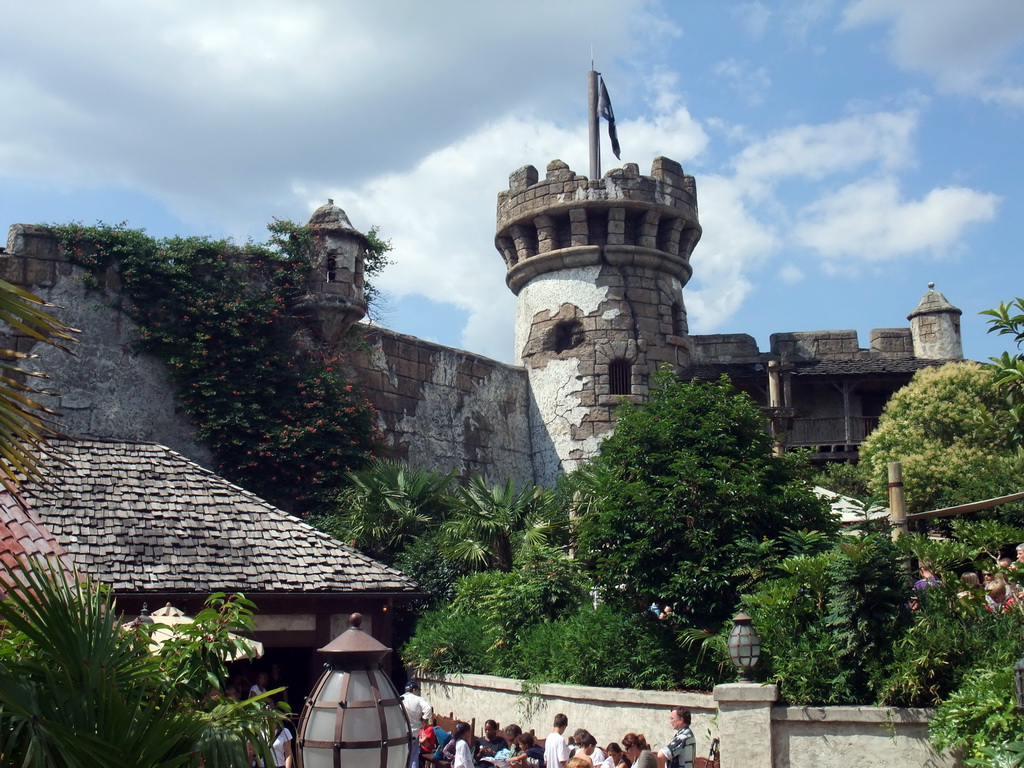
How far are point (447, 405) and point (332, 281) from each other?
3909 millimetres

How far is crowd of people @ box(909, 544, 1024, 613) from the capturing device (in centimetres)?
960

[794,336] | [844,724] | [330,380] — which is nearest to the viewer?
[844,724]

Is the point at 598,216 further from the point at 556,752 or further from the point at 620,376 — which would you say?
the point at 556,752

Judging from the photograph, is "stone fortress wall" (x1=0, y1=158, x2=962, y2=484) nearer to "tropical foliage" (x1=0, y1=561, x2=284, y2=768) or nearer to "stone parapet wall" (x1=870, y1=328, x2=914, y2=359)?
"stone parapet wall" (x1=870, y1=328, x2=914, y2=359)

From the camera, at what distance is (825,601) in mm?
10055

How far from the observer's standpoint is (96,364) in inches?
656

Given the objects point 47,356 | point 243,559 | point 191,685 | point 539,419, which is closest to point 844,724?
point 191,685

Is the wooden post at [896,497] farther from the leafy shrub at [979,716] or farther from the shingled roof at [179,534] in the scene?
the shingled roof at [179,534]

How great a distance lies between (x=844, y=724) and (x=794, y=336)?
16.5 metres

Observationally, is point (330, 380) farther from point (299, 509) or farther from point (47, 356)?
point (47, 356)

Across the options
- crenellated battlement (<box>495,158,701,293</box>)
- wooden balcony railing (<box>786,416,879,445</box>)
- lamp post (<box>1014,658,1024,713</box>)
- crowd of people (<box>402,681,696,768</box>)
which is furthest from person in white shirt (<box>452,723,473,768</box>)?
wooden balcony railing (<box>786,416,879,445</box>)

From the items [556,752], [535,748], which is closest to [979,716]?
[556,752]

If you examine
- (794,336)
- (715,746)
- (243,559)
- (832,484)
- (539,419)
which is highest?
(794,336)

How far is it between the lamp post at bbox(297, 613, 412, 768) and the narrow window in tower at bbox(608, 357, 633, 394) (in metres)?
16.5
